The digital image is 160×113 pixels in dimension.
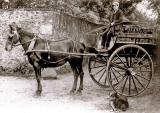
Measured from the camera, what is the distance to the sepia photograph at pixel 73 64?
31.4 feet

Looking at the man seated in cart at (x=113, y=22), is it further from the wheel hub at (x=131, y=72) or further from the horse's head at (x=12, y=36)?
the horse's head at (x=12, y=36)

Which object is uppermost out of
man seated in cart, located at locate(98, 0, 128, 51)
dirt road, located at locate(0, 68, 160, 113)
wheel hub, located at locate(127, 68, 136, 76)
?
man seated in cart, located at locate(98, 0, 128, 51)

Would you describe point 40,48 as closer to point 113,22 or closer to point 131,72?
point 113,22

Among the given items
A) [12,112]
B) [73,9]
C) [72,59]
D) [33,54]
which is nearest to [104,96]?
[72,59]

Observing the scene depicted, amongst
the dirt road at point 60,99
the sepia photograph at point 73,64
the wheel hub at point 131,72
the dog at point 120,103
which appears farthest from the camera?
the wheel hub at point 131,72

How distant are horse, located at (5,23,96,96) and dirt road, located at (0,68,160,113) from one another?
1.83 ft

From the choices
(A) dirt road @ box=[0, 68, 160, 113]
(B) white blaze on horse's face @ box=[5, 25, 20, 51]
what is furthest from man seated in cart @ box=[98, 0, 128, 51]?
(B) white blaze on horse's face @ box=[5, 25, 20, 51]

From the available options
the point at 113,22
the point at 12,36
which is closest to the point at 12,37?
the point at 12,36

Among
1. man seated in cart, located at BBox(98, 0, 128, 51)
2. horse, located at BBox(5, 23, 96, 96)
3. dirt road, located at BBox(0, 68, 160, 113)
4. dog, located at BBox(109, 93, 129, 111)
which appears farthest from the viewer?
horse, located at BBox(5, 23, 96, 96)

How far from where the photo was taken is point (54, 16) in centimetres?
1471

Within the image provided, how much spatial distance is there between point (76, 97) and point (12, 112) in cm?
281

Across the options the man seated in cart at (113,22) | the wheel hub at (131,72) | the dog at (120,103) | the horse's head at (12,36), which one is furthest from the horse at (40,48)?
the dog at (120,103)

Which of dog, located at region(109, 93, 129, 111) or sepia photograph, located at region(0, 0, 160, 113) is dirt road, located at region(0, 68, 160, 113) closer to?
sepia photograph, located at region(0, 0, 160, 113)

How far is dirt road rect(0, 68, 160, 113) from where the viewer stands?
357 inches
